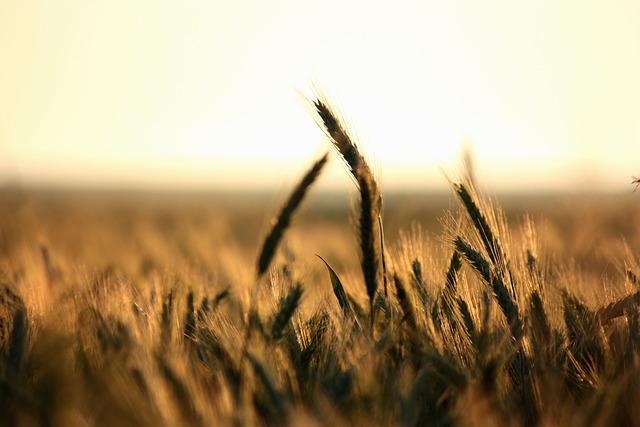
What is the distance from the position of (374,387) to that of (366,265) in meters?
0.40

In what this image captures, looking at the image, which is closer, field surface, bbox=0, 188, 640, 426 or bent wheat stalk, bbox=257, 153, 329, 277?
field surface, bbox=0, 188, 640, 426

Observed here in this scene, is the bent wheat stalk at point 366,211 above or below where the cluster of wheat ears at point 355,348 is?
above

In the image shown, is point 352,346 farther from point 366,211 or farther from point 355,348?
point 366,211

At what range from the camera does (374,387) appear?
1615 mm

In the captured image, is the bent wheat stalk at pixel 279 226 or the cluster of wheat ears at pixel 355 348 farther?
the bent wheat stalk at pixel 279 226

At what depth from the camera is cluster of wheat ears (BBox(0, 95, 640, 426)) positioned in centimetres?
157

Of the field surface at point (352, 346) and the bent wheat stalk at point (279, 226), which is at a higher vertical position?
the bent wheat stalk at point (279, 226)

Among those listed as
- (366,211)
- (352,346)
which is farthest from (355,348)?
(366,211)

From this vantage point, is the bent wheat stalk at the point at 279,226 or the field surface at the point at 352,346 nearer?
the field surface at the point at 352,346

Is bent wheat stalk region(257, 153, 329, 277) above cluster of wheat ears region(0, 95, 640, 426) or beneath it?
above

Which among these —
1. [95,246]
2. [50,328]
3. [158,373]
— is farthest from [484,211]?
[95,246]

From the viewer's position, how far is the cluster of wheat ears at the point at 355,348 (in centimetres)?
157

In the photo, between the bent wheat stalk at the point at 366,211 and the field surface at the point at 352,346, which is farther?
the bent wheat stalk at the point at 366,211

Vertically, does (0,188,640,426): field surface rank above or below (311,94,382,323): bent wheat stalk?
below
